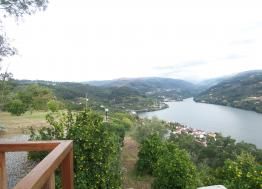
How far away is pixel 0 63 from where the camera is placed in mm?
7699

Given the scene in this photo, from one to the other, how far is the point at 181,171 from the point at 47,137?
3.04 metres

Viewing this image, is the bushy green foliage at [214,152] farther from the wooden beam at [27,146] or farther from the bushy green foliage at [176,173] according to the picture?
the wooden beam at [27,146]

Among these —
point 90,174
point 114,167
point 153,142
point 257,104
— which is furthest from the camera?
point 257,104

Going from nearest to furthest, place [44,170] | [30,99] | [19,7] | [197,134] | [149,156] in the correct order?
[44,170]
[19,7]
[149,156]
[30,99]
[197,134]

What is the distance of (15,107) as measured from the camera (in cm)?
1844

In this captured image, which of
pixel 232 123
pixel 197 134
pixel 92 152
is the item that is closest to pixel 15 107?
pixel 92 152

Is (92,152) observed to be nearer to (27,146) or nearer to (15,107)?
(27,146)

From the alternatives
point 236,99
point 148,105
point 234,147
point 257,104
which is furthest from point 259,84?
point 234,147

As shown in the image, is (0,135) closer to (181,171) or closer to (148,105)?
(181,171)

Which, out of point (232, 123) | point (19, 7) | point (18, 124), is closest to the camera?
point (19, 7)

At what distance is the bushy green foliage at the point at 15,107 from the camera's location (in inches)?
719

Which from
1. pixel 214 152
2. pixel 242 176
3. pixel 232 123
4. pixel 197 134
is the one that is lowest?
pixel 232 123

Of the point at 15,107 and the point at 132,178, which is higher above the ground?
the point at 15,107

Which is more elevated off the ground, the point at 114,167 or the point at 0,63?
the point at 0,63
